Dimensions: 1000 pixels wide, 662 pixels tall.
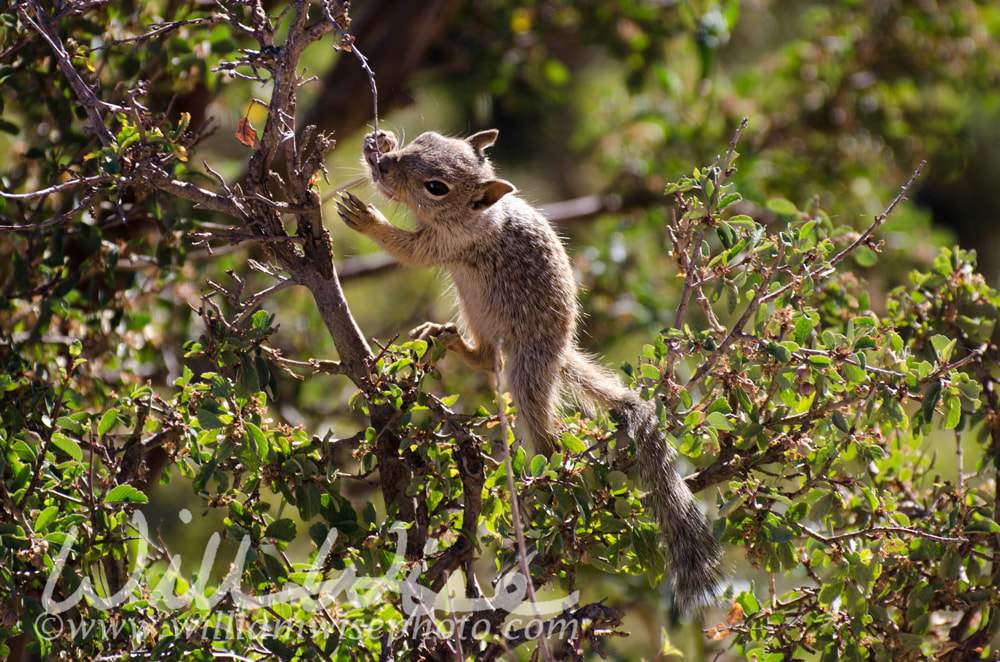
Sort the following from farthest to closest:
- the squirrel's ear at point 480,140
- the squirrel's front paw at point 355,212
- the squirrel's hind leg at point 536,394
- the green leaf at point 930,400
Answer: the squirrel's ear at point 480,140 < the squirrel's front paw at point 355,212 < the squirrel's hind leg at point 536,394 < the green leaf at point 930,400

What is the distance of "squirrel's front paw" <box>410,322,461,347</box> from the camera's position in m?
2.28

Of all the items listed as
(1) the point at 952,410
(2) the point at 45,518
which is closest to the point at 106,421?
(2) the point at 45,518

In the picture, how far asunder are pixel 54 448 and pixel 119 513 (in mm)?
263

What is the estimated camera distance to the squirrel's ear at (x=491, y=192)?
2580 mm

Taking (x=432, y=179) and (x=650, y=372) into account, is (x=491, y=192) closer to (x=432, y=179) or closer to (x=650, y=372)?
(x=432, y=179)

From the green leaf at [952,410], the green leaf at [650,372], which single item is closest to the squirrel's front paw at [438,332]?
the green leaf at [650,372]

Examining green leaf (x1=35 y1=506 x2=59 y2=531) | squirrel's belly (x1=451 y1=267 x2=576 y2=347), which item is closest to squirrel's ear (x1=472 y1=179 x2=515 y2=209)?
squirrel's belly (x1=451 y1=267 x2=576 y2=347)

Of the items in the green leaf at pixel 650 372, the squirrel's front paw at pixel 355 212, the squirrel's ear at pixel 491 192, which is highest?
the squirrel's ear at pixel 491 192

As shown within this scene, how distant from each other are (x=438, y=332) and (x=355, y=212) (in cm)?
44

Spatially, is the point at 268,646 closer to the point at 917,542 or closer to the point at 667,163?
the point at 917,542

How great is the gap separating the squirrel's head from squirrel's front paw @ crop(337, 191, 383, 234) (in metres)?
0.15

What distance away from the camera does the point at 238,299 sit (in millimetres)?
1700

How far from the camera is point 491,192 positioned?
8.66ft

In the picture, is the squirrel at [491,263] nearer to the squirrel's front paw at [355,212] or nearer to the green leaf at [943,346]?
the squirrel's front paw at [355,212]
